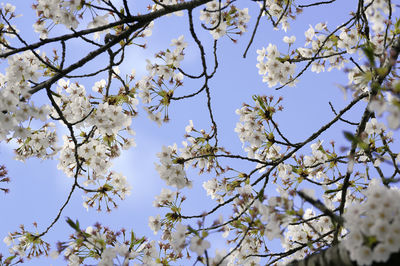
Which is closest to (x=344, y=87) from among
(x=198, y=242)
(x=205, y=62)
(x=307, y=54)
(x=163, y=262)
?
(x=198, y=242)

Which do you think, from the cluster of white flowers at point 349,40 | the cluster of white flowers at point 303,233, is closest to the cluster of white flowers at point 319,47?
the cluster of white flowers at point 349,40

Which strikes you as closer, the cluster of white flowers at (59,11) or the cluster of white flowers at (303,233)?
the cluster of white flowers at (59,11)

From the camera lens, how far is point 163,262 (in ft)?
14.3

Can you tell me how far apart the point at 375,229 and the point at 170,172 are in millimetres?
2476

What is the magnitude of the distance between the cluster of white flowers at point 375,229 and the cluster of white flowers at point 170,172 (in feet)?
7.25

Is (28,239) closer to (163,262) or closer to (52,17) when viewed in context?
(163,262)

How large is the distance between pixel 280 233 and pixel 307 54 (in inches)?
172

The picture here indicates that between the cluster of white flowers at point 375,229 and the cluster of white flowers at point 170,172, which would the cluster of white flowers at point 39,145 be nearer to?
the cluster of white flowers at point 170,172

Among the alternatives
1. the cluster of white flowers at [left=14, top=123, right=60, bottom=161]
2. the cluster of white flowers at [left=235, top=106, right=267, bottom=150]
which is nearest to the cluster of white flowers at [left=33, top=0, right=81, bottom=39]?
the cluster of white flowers at [left=14, top=123, right=60, bottom=161]

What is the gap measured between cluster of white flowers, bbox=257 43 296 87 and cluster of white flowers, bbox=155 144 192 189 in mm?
2238

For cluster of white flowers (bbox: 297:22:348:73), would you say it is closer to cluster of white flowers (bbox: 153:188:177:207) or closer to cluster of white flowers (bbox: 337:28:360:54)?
cluster of white flowers (bbox: 337:28:360:54)

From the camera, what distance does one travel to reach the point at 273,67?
538 cm

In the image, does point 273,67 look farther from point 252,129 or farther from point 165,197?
point 165,197

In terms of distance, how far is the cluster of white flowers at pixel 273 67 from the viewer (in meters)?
5.37
